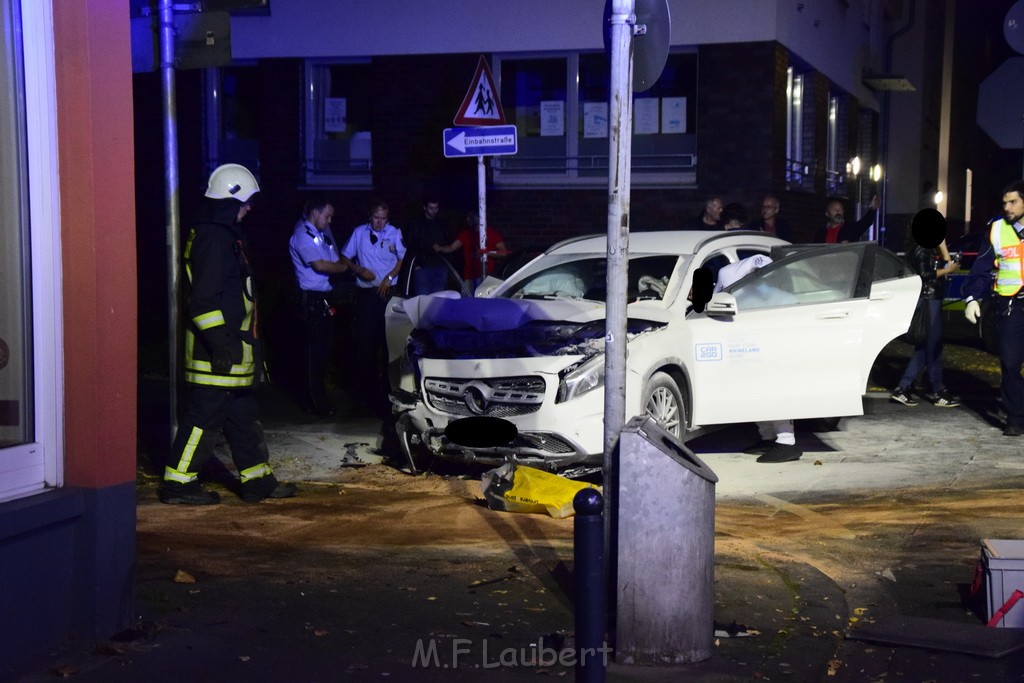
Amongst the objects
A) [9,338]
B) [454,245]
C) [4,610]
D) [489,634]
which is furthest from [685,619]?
[454,245]

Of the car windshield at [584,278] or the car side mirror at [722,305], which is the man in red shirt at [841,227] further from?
the car side mirror at [722,305]

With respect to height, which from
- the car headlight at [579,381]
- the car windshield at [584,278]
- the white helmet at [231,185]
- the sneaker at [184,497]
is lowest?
the sneaker at [184,497]

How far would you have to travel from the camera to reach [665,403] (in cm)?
858

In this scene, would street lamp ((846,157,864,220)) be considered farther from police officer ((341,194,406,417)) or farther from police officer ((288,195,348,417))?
police officer ((288,195,348,417))

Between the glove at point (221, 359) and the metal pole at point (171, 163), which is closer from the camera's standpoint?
the glove at point (221, 359)

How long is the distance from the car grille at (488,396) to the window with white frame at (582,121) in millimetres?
8126

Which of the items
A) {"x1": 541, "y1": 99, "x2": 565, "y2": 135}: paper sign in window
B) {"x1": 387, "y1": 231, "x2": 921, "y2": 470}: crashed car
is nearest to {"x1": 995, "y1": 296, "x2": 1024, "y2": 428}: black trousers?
{"x1": 387, "y1": 231, "x2": 921, "y2": 470}: crashed car

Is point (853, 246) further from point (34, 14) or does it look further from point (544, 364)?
point (34, 14)

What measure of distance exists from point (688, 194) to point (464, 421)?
27.5ft

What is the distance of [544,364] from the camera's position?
804 cm

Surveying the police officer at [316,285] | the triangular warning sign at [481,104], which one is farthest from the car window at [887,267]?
the police officer at [316,285]

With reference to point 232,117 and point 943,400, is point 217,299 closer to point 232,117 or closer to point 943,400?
point 943,400

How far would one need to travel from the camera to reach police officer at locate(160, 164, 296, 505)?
7.44 meters

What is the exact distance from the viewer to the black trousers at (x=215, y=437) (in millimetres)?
7566
